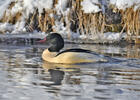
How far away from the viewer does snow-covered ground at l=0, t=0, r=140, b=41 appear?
1745 centimetres

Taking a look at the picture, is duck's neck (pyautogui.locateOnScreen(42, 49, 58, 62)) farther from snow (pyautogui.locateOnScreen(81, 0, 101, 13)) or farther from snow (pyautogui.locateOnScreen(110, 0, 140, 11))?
snow (pyautogui.locateOnScreen(110, 0, 140, 11))

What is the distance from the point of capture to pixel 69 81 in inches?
285

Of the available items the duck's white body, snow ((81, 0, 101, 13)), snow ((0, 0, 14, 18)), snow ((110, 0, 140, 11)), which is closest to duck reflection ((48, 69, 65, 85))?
the duck's white body

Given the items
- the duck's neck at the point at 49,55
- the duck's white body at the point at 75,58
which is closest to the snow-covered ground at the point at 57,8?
the duck's neck at the point at 49,55

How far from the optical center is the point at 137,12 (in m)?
17.1

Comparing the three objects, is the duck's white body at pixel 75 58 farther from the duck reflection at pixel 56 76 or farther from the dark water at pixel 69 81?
the duck reflection at pixel 56 76

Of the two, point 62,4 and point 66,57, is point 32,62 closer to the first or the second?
point 66,57

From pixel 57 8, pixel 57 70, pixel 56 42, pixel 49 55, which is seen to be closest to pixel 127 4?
pixel 57 8

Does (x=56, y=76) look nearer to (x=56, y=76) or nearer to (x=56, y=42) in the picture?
(x=56, y=76)

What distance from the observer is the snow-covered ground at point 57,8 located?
1745cm

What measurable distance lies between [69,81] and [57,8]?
40.0ft

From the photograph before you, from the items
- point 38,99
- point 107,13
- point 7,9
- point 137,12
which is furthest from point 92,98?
point 7,9

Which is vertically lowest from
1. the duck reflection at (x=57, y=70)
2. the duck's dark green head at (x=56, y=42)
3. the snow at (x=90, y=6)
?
the duck reflection at (x=57, y=70)

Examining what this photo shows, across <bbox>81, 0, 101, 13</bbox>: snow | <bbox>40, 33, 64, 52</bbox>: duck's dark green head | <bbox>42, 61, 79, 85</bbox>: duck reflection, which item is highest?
<bbox>81, 0, 101, 13</bbox>: snow
